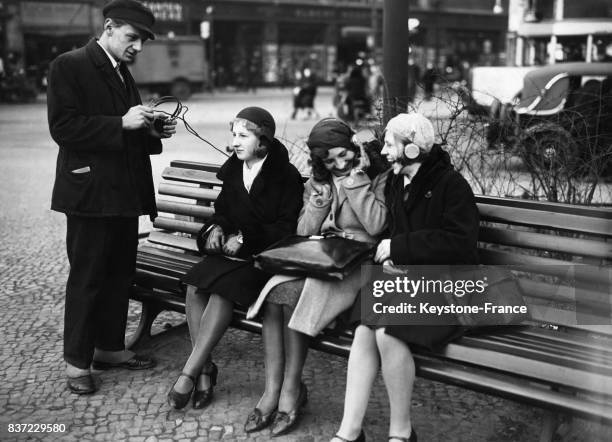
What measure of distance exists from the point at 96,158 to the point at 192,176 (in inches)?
40.8

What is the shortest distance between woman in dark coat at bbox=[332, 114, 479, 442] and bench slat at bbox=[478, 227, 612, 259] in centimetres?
29

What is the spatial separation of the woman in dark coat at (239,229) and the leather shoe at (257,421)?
1.10 feet

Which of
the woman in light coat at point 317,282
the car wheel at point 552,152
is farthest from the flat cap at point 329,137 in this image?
the car wheel at point 552,152

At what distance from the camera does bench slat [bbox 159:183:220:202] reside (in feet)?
15.0

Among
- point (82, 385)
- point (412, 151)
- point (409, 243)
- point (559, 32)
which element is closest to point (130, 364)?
point (82, 385)

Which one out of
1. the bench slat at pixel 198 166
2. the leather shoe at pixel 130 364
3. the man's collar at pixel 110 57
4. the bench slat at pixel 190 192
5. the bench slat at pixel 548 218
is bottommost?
Result: the leather shoe at pixel 130 364

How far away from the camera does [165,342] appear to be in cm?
452

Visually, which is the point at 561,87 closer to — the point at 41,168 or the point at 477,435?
the point at 41,168

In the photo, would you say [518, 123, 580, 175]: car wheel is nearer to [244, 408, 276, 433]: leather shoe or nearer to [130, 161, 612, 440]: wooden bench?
[130, 161, 612, 440]: wooden bench

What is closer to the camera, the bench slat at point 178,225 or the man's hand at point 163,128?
the man's hand at point 163,128

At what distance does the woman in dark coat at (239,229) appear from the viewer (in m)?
3.58

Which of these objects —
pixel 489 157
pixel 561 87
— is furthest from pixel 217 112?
pixel 489 157

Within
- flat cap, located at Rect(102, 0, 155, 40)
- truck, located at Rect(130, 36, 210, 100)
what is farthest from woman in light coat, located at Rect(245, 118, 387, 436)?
truck, located at Rect(130, 36, 210, 100)

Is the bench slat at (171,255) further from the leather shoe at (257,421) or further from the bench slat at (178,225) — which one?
the leather shoe at (257,421)
